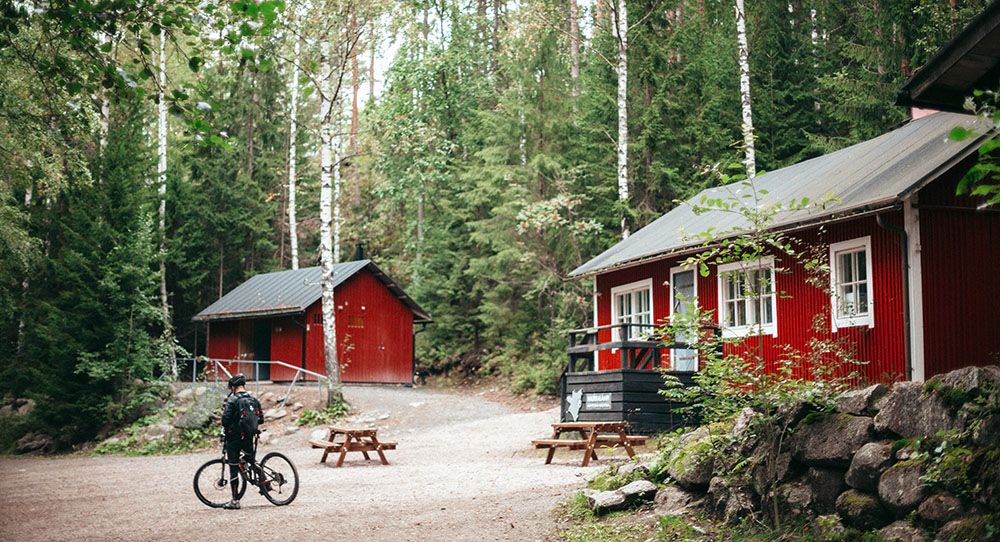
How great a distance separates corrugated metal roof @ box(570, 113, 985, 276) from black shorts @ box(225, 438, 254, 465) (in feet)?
19.5

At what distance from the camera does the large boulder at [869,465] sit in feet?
25.3

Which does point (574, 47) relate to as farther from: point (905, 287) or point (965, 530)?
point (965, 530)

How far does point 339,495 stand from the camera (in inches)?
527

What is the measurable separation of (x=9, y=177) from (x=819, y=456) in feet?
62.2

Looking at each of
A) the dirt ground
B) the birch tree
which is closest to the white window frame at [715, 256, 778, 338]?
the dirt ground

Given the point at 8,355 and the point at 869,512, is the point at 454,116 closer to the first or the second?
the point at 8,355

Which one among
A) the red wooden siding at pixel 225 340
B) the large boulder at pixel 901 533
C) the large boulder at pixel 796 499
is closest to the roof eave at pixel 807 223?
the large boulder at pixel 796 499

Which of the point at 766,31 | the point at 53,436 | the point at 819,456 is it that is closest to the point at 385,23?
the point at 766,31

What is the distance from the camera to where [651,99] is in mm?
31141

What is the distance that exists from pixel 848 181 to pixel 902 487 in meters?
8.87

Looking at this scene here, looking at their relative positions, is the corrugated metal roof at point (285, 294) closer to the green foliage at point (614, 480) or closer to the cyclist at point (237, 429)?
the cyclist at point (237, 429)

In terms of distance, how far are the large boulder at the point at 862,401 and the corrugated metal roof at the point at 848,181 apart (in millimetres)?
2075

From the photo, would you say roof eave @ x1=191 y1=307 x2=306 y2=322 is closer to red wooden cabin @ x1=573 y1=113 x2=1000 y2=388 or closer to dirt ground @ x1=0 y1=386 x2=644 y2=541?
dirt ground @ x1=0 y1=386 x2=644 y2=541

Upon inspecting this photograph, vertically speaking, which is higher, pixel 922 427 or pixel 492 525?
pixel 922 427
